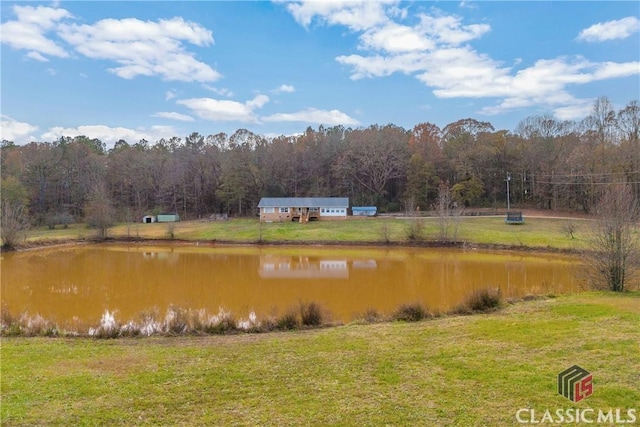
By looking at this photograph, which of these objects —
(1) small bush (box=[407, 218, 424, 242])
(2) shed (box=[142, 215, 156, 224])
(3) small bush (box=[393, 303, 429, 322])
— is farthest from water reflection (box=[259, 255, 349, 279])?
(2) shed (box=[142, 215, 156, 224])

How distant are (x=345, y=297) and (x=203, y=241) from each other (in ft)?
79.1

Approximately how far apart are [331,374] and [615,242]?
439 inches

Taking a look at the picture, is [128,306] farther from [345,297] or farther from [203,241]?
[203,241]

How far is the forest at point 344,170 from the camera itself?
4573cm

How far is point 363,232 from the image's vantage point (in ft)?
119

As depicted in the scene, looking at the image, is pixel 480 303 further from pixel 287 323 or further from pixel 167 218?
pixel 167 218

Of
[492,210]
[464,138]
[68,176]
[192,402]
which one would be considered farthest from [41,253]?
[464,138]

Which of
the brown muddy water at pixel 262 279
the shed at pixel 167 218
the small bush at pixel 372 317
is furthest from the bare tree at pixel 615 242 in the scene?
the shed at pixel 167 218

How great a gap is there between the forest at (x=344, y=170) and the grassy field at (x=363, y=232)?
5794 mm

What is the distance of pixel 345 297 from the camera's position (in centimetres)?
1538

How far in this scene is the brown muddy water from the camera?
558 inches

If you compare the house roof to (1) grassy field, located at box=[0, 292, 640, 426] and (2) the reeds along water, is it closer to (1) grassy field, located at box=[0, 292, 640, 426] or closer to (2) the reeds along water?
(2) the reeds along water

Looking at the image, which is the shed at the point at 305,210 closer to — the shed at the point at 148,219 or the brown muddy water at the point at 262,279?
the brown muddy water at the point at 262,279

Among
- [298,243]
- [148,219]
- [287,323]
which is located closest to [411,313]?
[287,323]
